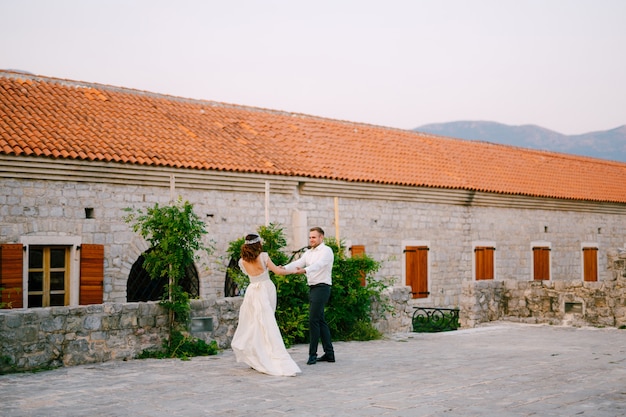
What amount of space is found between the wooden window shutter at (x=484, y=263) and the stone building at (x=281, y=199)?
0.05 metres

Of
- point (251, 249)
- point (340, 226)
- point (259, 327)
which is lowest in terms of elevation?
point (259, 327)

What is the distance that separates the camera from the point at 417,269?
20719 mm

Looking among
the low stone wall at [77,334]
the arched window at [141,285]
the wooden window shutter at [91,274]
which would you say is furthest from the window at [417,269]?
the low stone wall at [77,334]

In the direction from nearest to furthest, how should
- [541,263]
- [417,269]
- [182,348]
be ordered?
[182,348], [417,269], [541,263]

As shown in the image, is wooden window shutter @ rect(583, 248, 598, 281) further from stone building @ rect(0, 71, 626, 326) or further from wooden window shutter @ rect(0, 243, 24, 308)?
wooden window shutter @ rect(0, 243, 24, 308)

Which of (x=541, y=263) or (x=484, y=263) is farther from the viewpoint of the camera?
(x=541, y=263)

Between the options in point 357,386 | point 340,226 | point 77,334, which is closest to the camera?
point 357,386

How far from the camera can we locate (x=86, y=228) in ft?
48.2

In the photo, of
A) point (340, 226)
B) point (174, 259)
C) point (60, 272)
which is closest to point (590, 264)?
point (340, 226)

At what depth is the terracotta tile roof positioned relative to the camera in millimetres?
15273

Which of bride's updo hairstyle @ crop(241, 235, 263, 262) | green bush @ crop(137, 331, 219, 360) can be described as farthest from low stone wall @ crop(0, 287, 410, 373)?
bride's updo hairstyle @ crop(241, 235, 263, 262)

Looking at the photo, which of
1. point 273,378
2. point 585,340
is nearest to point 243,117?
point 585,340

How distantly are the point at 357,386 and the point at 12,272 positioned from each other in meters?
8.25

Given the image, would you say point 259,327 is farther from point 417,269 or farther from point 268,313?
point 417,269
